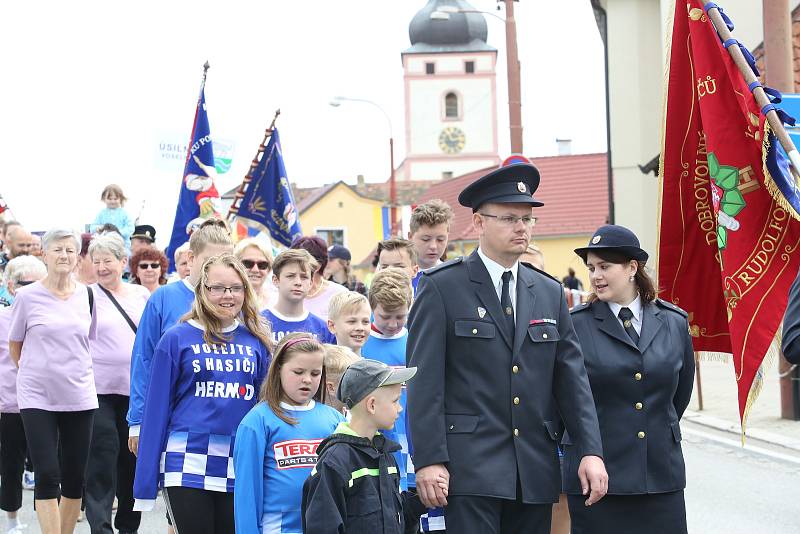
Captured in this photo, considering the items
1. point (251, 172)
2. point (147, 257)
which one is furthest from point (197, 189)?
point (147, 257)

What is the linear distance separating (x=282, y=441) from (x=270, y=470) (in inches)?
5.3

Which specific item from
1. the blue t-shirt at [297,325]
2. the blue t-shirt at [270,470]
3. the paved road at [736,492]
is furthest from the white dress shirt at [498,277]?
the paved road at [736,492]

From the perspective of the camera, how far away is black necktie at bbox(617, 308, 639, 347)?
566 centimetres

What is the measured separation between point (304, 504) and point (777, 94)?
10.6ft

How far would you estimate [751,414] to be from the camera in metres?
15.5

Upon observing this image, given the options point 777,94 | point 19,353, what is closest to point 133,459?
point 19,353

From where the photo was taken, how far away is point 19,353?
843cm

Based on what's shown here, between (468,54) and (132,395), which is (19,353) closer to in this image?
A: (132,395)

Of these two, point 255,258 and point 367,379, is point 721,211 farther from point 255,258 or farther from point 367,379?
point 255,258

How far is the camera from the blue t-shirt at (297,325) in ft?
22.9

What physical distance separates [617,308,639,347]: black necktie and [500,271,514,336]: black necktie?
819 millimetres

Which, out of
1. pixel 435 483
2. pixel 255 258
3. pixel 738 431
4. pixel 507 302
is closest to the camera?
pixel 435 483

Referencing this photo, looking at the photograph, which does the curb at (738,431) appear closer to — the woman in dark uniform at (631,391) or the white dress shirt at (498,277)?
the woman in dark uniform at (631,391)

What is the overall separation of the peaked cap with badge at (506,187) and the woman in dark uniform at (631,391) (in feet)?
2.19
